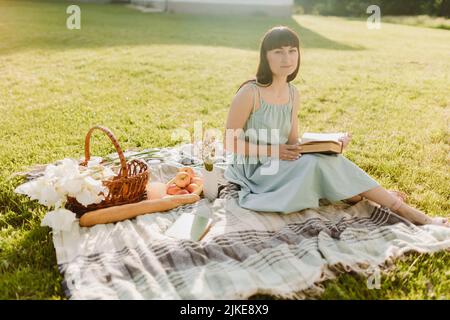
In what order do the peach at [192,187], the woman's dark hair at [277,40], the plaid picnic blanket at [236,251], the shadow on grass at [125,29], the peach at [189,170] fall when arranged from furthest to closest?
the shadow on grass at [125,29]
the peach at [189,170]
the peach at [192,187]
the woman's dark hair at [277,40]
the plaid picnic blanket at [236,251]

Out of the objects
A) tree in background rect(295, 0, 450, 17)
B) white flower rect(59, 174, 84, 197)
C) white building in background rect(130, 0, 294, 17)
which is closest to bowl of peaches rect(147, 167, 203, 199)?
white flower rect(59, 174, 84, 197)

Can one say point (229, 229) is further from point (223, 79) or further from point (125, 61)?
point (125, 61)

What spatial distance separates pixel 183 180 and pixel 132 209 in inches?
22.7

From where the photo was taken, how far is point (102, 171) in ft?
10.5

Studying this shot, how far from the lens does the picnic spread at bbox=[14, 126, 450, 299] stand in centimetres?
249

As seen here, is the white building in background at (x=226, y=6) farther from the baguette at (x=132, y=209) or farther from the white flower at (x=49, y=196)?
the white flower at (x=49, y=196)

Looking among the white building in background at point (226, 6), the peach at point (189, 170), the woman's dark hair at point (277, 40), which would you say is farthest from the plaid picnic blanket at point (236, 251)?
the white building in background at point (226, 6)

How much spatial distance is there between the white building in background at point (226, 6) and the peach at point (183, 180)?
57.8 feet

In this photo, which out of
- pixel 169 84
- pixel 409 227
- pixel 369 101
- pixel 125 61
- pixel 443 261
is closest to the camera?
pixel 443 261

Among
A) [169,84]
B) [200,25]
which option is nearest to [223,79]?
[169,84]

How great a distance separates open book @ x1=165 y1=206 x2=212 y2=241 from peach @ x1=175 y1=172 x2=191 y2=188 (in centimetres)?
40

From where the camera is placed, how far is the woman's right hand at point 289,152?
10.7 ft

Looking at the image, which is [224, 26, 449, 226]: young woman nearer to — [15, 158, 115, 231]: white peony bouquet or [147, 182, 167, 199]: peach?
[147, 182, 167, 199]: peach
